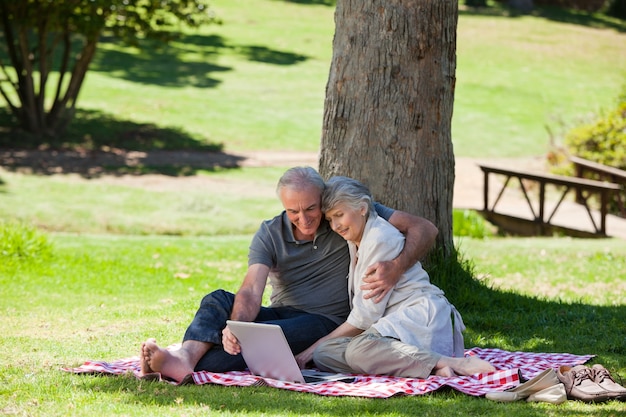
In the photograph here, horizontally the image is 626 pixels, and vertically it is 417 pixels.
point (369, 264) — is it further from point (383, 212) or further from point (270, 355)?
point (270, 355)

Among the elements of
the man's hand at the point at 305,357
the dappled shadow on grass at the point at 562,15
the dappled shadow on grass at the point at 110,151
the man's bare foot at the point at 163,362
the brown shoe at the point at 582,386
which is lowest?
the dappled shadow on grass at the point at 110,151

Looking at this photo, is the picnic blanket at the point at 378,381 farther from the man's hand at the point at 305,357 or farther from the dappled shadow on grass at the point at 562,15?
the dappled shadow on grass at the point at 562,15

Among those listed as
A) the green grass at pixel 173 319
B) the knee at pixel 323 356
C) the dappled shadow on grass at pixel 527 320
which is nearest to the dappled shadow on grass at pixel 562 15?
the green grass at pixel 173 319

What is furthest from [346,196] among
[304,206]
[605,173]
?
[605,173]

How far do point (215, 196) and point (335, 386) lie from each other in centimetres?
1250

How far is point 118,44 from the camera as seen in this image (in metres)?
33.9

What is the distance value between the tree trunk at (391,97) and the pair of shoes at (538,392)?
2.84 meters

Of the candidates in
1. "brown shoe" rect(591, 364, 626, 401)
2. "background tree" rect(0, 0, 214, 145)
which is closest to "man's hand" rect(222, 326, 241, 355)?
"brown shoe" rect(591, 364, 626, 401)

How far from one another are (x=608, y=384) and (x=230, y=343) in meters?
2.05

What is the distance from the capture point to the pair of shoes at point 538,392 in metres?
4.92

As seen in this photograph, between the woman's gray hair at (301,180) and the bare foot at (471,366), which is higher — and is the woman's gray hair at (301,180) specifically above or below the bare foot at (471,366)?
above

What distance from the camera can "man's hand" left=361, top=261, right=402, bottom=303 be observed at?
218 inches

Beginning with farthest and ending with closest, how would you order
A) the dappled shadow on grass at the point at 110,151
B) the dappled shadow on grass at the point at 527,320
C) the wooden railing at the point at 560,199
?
1. the dappled shadow on grass at the point at 110,151
2. the wooden railing at the point at 560,199
3. the dappled shadow on grass at the point at 527,320

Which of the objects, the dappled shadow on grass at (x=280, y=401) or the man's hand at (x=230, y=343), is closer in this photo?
the dappled shadow on grass at (x=280, y=401)
